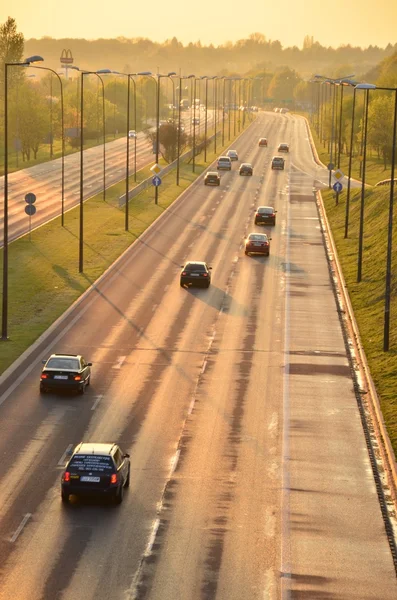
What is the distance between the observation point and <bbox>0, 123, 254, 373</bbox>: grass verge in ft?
185

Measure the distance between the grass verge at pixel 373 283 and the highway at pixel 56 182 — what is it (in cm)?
2362

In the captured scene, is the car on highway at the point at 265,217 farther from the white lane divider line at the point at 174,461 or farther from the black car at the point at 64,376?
the white lane divider line at the point at 174,461

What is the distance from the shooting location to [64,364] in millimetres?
43406

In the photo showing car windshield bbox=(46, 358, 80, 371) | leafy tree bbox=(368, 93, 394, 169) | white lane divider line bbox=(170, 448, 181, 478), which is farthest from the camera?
leafy tree bbox=(368, 93, 394, 169)

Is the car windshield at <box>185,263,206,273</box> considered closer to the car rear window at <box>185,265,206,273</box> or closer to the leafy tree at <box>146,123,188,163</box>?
the car rear window at <box>185,265,206,273</box>

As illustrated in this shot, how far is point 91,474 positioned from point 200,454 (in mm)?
6608

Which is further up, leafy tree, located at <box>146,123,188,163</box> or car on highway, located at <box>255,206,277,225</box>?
leafy tree, located at <box>146,123,188,163</box>

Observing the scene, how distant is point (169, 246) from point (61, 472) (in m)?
49.9

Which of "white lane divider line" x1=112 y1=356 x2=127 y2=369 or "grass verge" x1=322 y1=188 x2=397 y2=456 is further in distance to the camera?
"white lane divider line" x1=112 y1=356 x2=127 y2=369

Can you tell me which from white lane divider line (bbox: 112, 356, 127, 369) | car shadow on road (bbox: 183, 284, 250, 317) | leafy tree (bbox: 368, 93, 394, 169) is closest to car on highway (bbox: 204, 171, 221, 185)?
leafy tree (bbox: 368, 93, 394, 169)

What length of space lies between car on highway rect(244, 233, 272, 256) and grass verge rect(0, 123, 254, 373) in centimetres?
840

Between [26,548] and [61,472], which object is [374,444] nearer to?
[61,472]

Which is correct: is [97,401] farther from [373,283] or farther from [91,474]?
[373,283]

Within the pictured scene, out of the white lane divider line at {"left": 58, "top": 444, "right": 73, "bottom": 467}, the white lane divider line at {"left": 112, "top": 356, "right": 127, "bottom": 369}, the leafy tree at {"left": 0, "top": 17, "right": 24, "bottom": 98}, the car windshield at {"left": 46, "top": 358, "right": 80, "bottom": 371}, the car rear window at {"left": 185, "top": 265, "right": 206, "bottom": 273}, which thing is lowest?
the white lane divider line at {"left": 112, "top": 356, "right": 127, "bottom": 369}
